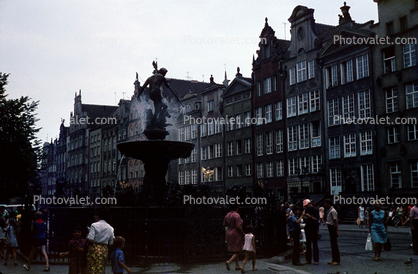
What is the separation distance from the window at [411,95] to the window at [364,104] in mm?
3436

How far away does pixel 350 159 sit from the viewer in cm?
4072

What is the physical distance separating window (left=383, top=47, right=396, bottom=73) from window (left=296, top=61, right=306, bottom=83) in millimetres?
9154

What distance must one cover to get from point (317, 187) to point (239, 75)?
1720 centimetres

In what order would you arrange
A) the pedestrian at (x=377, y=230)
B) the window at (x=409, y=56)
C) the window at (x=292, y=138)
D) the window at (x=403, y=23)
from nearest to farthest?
the pedestrian at (x=377, y=230) → the window at (x=409, y=56) → the window at (x=403, y=23) → the window at (x=292, y=138)

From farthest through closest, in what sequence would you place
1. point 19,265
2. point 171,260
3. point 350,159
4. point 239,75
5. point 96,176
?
1. point 96,176
2. point 239,75
3. point 350,159
4. point 19,265
5. point 171,260

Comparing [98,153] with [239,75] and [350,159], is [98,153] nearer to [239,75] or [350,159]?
[239,75]

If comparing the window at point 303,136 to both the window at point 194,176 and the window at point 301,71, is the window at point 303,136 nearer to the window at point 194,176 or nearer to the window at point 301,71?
the window at point 301,71

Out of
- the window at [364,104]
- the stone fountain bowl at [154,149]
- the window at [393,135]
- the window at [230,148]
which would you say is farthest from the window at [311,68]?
the stone fountain bowl at [154,149]

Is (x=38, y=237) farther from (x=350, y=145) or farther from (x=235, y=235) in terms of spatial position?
(x=350, y=145)

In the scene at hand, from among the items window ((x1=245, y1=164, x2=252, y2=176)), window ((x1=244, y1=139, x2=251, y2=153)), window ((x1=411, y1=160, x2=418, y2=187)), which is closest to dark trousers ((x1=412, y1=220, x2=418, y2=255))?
window ((x1=411, y1=160, x2=418, y2=187))

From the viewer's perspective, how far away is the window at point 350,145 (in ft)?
134

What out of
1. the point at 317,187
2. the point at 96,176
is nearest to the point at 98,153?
the point at 96,176

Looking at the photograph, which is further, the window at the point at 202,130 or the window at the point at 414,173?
the window at the point at 202,130

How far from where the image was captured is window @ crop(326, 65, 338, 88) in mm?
43041
